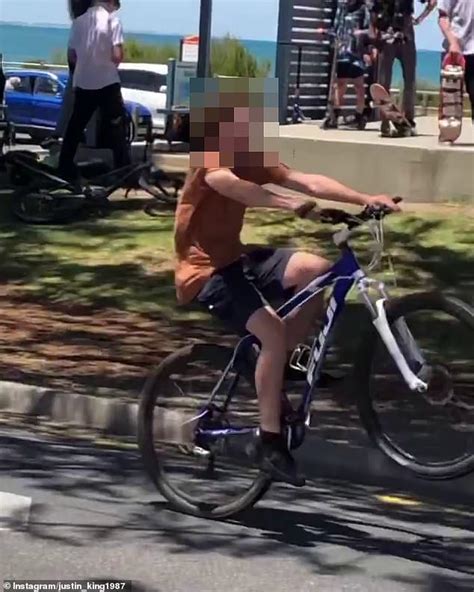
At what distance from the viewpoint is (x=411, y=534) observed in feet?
19.5

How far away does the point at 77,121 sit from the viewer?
14062mm

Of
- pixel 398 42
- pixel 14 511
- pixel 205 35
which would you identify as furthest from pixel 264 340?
pixel 205 35

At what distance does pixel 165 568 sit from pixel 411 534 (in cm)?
106

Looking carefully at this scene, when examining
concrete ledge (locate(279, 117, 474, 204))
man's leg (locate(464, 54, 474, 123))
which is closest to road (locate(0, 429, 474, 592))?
concrete ledge (locate(279, 117, 474, 204))

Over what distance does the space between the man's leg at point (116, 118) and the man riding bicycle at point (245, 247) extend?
27.2 ft

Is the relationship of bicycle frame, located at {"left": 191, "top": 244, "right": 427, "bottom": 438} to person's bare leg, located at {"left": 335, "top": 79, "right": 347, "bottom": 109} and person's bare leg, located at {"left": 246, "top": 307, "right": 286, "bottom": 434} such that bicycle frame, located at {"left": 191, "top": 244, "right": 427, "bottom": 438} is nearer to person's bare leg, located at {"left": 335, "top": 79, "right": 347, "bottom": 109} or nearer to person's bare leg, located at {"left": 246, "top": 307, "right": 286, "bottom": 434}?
person's bare leg, located at {"left": 246, "top": 307, "right": 286, "bottom": 434}

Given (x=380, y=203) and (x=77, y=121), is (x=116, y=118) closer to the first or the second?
(x=77, y=121)

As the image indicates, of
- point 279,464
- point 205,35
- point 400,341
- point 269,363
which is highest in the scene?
point 205,35

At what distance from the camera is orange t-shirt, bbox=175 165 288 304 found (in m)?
5.95

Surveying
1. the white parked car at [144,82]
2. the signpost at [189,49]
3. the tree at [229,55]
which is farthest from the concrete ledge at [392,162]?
the white parked car at [144,82]

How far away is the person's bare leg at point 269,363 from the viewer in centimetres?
585

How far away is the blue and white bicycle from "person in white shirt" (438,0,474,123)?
679cm

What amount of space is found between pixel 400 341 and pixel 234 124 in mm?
1091

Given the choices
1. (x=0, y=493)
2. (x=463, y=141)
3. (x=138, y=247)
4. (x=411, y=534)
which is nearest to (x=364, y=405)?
(x=411, y=534)
